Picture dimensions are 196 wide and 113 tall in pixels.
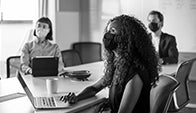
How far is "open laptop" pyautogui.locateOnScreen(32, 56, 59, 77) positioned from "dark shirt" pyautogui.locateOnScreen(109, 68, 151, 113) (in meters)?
1.02

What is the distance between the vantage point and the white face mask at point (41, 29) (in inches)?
130

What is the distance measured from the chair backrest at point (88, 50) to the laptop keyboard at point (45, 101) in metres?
3.35

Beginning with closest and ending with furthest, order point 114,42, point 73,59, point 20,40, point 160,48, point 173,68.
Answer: point 114,42 < point 173,68 < point 160,48 < point 73,59 < point 20,40

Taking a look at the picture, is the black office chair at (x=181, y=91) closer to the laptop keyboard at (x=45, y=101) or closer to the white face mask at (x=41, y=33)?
the laptop keyboard at (x=45, y=101)

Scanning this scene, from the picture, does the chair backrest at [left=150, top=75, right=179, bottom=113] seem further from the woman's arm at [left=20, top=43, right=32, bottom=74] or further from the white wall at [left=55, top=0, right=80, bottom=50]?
the white wall at [left=55, top=0, right=80, bottom=50]

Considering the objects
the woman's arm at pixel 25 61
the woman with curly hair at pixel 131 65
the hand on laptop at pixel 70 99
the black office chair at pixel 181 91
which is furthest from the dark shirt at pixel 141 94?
the woman's arm at pixel 25 61

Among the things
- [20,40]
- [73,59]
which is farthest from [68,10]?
[73,59]

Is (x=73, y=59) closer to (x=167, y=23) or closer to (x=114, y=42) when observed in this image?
(x=167, y=23)

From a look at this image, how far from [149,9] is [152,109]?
312 cm

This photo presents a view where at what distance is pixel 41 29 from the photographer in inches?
131

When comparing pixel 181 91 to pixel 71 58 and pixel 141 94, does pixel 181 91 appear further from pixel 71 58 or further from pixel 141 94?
pixel 71 58

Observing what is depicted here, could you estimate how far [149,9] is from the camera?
4.93 meters

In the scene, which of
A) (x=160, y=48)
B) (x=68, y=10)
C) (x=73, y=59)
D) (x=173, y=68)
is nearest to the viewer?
(x=173, y=68)

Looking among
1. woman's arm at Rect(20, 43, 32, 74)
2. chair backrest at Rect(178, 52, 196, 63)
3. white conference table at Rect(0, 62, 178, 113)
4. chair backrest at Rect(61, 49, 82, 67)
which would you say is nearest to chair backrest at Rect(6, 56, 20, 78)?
woman's arm at Rect(20, 43, 32, 74)
